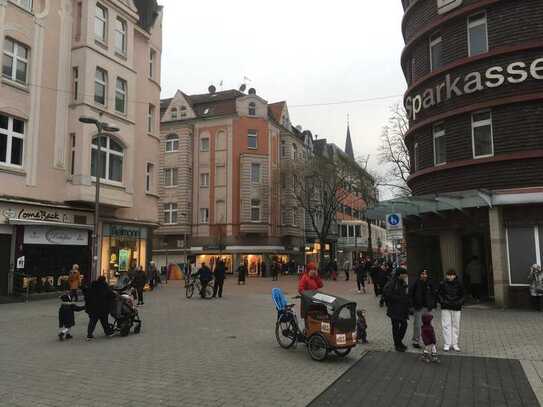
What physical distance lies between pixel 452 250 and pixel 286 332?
10.3 m

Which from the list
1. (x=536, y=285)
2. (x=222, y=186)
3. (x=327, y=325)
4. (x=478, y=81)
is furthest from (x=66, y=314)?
(x=222, y=186)

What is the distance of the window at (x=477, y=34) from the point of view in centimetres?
1823

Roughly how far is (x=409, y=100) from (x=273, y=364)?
15636 millimetres

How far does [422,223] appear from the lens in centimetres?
1966

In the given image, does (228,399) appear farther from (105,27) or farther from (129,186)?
(105,27)

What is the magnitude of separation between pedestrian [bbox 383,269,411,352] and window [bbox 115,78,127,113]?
19.9m

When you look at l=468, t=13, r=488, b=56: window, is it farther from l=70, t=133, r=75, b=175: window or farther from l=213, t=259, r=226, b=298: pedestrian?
l=70, t=133, r=75, b=175: window

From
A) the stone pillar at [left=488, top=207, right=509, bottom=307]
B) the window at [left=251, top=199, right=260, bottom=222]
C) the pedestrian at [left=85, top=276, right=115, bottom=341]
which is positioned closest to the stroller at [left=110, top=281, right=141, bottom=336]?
the pedestrian at [left=85, top=276, right=115, bottom=341]

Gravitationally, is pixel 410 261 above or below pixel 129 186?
below

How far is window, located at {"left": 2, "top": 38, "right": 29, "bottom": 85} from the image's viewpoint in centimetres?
2056

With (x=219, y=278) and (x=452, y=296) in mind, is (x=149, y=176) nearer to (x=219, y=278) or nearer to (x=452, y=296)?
(x=219, y=278)

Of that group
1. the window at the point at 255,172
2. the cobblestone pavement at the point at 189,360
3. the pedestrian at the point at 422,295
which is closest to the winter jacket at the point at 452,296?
the pedestrian at the point at 422,295

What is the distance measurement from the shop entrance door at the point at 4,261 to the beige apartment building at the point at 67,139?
0.04m

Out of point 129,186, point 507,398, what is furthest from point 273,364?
point 129,186
